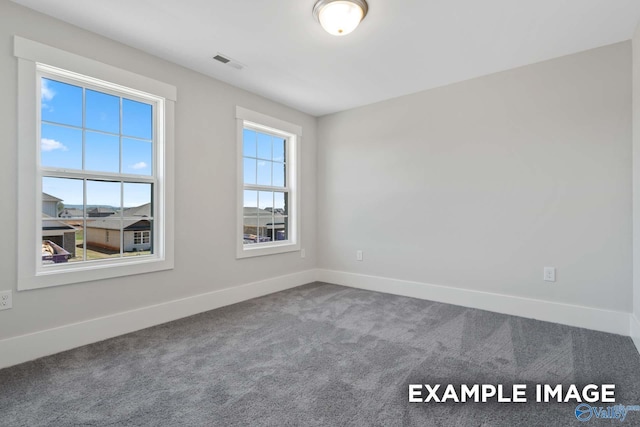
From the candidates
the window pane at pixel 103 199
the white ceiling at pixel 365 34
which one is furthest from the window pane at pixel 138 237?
the white ceiling at pixel 365 34

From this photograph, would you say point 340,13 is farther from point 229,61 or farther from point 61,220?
point 61,220

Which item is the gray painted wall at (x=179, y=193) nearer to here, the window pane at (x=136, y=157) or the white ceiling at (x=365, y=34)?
the white ceiling at (x=365, y=34)

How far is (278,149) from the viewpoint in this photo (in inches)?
172

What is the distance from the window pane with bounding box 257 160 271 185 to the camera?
4074 millimetres

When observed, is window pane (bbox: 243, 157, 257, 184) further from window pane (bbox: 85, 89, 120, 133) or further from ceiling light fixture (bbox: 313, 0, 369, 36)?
ceiling light fixture (bbox: 313, 0, 369, 36)

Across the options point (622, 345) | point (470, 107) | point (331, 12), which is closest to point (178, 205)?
point (331, 12)

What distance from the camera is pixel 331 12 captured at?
216 centimetres

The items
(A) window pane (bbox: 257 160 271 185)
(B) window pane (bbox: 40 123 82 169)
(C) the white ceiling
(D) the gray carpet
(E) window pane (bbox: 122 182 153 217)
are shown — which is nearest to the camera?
(D) the gray carpet

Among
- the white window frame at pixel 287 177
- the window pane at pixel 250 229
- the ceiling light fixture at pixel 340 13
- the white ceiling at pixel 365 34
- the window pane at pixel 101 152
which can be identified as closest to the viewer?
the ceiling light fixture at pixel 340 13

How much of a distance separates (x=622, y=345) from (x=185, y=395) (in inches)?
125

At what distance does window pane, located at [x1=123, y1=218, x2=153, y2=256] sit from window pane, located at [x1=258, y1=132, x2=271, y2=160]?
1.66 m

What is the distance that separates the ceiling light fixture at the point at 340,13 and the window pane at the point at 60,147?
213cm

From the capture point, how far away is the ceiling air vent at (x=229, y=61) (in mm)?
2947

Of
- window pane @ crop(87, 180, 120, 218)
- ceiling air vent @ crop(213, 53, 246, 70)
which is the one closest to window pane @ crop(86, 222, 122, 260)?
window pane @ crop(87, 180, 120, 218)
